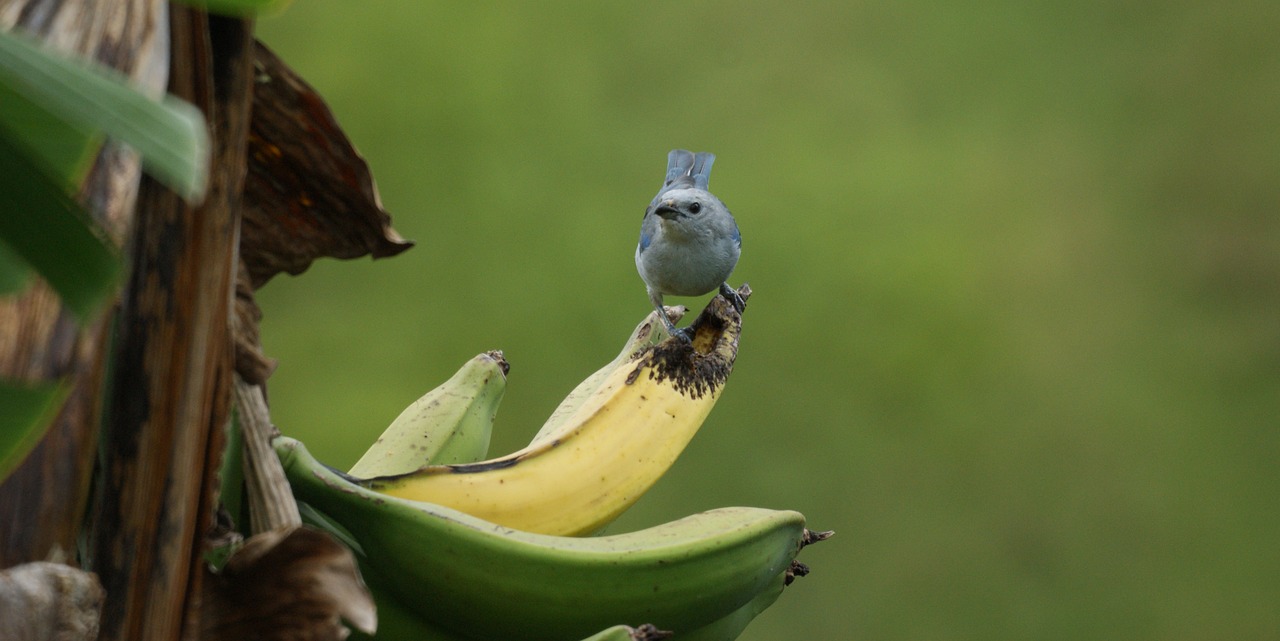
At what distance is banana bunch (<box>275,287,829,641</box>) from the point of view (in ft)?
1.85

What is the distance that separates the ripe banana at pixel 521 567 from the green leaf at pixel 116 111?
16.8 inches

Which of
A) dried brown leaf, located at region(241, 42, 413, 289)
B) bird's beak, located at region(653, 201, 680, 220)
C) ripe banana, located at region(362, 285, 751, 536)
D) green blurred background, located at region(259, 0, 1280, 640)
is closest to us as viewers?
dried brown leaf, located at region(241, 42, 413, 289)

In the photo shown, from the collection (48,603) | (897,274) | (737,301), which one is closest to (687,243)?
(737,301)

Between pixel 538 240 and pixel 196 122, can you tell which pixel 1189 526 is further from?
pixel 196 122

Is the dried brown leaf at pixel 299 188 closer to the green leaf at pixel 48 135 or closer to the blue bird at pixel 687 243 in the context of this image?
the green leaf at pixel 48 135

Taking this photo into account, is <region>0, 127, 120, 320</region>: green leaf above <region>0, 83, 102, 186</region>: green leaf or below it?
below

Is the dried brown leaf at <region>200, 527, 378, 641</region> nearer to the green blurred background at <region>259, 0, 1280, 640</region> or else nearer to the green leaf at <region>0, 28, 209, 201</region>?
the green leaf at <region>0, 28, 209, 201</region>

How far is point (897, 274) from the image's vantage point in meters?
2.47

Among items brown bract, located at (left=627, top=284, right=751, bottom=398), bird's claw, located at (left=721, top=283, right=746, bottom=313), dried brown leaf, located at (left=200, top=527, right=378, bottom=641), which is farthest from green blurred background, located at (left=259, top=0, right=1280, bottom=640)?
dried brown leaf, located at (left=200, top=527, right=378, bottom=641)

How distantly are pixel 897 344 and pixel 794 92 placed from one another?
62 centimetres

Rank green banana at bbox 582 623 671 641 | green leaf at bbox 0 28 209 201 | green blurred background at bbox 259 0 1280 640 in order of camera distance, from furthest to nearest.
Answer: green blurred background at bbox 259 0 1280 640, green banana at bbox 582 623 671 641, green leaf at bbox 0 28 209 201

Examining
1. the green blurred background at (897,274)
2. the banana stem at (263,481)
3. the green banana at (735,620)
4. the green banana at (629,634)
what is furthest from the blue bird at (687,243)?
the green blurred background at (897,274)

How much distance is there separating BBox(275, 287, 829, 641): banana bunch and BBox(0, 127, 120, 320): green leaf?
0.37m

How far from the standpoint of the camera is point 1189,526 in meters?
2.43
